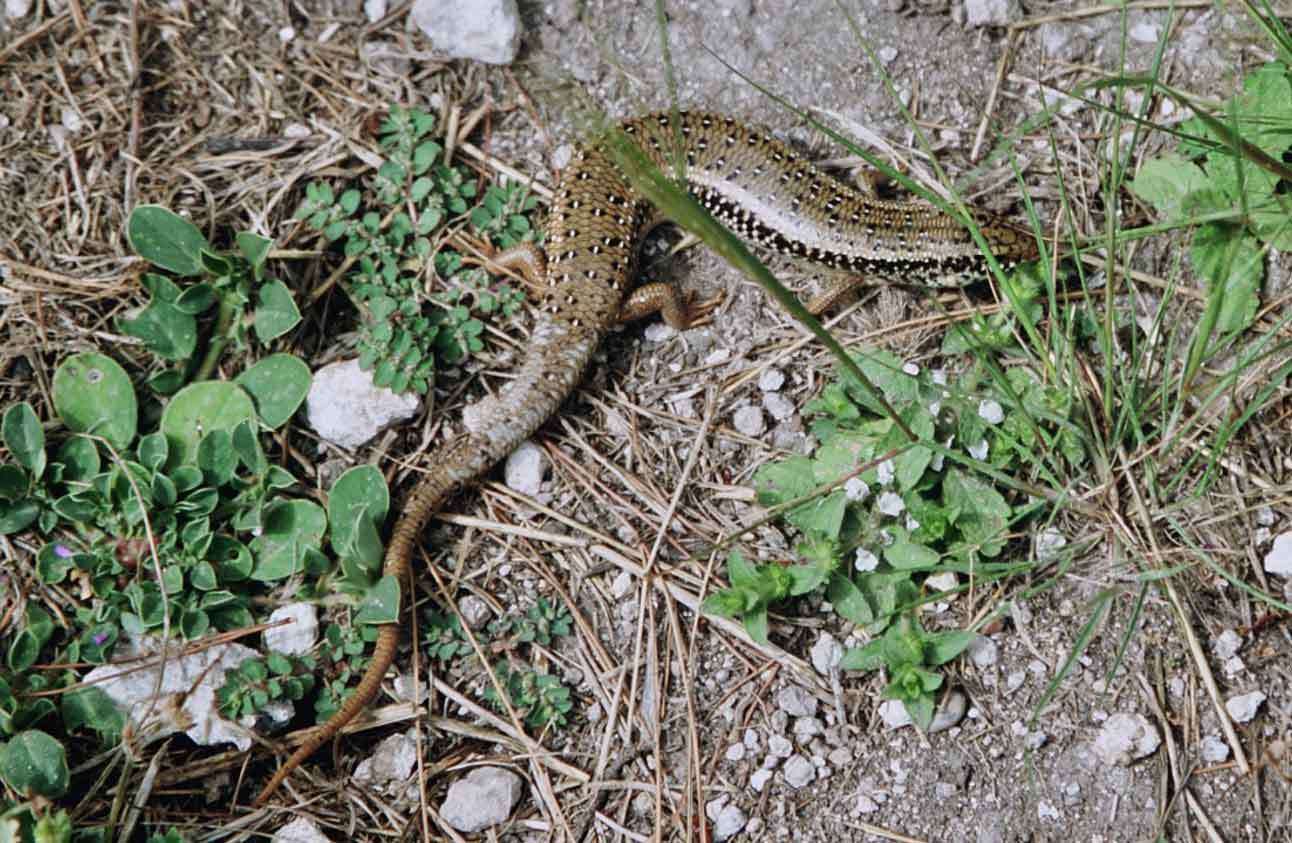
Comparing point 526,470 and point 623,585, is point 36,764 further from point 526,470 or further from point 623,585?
point 623,585

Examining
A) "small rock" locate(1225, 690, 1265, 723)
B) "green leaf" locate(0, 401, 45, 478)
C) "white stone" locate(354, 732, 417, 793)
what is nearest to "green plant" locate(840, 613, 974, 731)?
"small rock" locate(1225, 690, 1265, 723)

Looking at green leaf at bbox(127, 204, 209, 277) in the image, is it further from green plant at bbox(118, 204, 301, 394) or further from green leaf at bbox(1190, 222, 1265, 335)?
green leaf at bbox(1190, 222, 1265, 335)

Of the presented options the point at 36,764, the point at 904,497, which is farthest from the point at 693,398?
the point at 36,764

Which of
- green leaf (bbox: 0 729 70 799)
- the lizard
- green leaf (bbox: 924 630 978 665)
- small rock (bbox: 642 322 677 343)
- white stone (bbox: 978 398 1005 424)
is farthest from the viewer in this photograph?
small rock (bbox: 642 322 677 343)

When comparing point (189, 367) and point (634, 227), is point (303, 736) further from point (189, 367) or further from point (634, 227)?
point (634, 227)

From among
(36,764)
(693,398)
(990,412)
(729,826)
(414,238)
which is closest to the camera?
(36,764)

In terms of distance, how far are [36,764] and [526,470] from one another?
1.56 meters

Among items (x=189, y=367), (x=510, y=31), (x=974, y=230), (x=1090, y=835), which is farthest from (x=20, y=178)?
(x=1090, y=835)

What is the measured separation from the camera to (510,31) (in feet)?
12.3

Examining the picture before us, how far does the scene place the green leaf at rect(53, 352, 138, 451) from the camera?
3.33 metres

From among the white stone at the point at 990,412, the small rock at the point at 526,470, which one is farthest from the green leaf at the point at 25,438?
the white stone at the point at 990,412

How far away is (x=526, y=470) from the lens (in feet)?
11.4

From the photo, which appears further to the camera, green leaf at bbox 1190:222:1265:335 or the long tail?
green leaf at bbox 1190:222:1265:335

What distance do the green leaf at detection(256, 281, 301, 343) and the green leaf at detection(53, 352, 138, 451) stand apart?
16.9 inches
